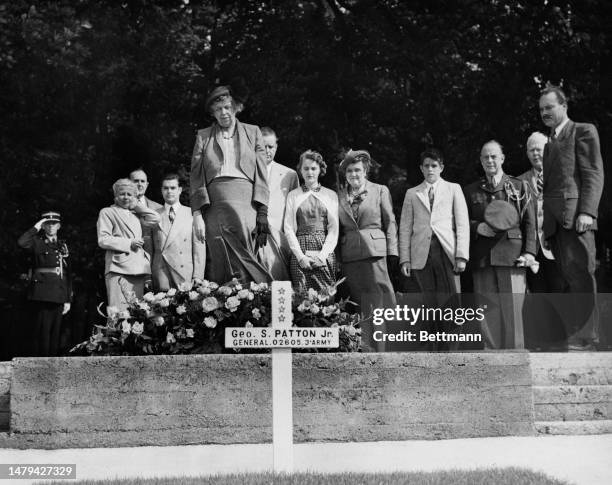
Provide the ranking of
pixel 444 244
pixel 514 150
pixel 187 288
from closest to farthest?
pixel 187 288, pixel 444 244, pixel 514 150

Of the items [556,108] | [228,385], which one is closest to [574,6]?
[556,108]

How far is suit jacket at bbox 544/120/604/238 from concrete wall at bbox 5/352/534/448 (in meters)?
2.06

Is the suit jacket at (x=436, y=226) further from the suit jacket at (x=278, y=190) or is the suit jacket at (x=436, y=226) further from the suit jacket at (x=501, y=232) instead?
the suit jacket at (x=278, y=190)

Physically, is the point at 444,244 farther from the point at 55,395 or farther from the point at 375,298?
the point at 55,395

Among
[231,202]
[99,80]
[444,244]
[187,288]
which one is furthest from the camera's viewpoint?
[99,80]

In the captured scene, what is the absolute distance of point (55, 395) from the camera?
5.80 meters

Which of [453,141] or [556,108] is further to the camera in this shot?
[453,141]

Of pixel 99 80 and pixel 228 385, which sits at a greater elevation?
pixel 99 80

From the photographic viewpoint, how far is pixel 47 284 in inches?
354

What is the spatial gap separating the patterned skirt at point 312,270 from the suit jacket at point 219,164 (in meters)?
0.46

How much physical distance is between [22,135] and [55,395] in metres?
7.33

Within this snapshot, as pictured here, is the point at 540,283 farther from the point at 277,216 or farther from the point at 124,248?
the point at 124,248

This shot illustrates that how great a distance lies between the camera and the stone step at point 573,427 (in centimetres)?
605

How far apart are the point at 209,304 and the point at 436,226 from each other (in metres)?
2.23
